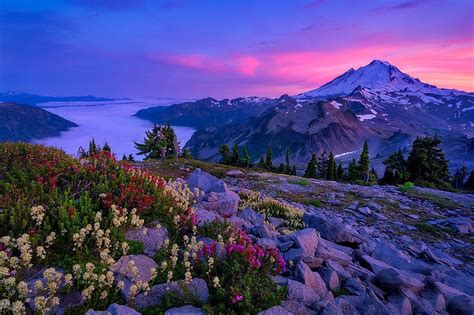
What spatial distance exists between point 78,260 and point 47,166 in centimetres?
431

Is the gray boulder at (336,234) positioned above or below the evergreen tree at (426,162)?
above

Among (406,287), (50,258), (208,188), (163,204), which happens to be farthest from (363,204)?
(50,258)

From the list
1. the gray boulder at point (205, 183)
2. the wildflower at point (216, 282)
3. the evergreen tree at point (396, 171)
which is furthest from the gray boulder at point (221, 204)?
the evergreen tree at point (396, 171)

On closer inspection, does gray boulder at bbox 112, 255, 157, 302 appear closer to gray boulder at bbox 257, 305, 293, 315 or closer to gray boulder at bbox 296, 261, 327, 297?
gray boulder at bbox 257, 305, 293, 315

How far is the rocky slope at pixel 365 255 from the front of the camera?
6707 millimetres

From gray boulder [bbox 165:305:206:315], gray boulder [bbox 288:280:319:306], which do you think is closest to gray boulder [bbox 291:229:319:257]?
gray boulder [bbox 288:280:319:306]

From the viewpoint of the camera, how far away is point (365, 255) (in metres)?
9.86

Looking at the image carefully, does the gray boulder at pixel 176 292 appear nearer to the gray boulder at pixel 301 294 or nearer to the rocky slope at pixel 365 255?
the rocky slope at pixel 365 255

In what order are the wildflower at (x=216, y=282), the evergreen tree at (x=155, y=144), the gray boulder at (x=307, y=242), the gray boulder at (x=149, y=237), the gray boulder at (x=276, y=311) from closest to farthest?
the gray boulder at (x=276, y=311) → the wildflower at (x=216, y=282) → the gray boulder at (x=149, y=237) → the gray boulder at (x=307, y=242) → the evergreen tree at (x=155, y=144)

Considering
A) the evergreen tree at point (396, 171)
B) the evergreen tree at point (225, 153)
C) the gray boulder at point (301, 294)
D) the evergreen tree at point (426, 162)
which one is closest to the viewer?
the gray boulder at point (301, 294)

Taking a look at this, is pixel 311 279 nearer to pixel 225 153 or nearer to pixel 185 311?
pixel 185 311

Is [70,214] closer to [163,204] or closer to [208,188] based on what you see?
[163,204]

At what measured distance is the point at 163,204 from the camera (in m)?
8.53

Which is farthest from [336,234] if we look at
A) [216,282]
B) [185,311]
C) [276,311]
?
[185,311]
